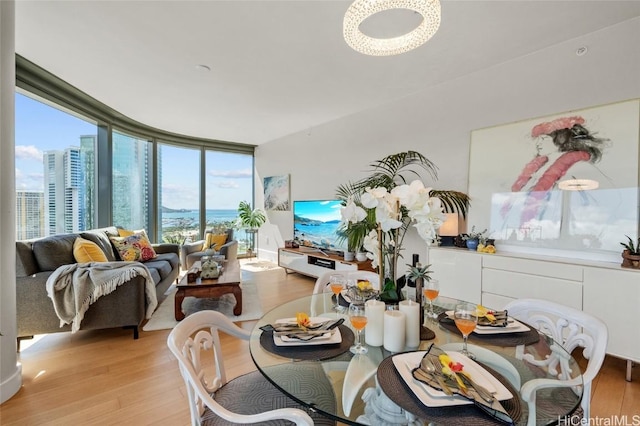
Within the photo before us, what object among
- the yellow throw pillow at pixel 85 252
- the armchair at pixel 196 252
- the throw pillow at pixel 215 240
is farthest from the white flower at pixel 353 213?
the throw pillow at pixel 215 240

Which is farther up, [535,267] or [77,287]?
[535,267]

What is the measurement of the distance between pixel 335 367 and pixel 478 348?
1.98ft

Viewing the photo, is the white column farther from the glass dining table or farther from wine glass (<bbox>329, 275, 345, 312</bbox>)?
wine glass (<bbox>329, 275, 345, 312</bbox>)

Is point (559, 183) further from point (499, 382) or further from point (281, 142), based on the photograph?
point (281, 142)

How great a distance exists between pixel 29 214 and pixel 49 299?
4.93ft

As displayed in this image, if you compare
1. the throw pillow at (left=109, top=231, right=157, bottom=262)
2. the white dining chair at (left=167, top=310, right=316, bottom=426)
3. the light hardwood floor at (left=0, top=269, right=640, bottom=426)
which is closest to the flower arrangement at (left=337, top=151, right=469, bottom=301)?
the white dining chair at (left=167, top=310, right=316, bottom=426)

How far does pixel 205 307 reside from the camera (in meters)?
3.34

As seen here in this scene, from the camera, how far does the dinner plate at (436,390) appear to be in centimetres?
75

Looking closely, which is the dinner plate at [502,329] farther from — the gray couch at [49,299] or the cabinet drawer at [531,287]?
the gray couch at [49,299]

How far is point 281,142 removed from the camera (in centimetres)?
598

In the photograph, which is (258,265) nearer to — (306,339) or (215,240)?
(215,240)

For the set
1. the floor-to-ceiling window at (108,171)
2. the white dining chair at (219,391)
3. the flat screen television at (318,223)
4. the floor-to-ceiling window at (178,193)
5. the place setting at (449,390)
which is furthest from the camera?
the floor-to-ceiling window at (178,193)

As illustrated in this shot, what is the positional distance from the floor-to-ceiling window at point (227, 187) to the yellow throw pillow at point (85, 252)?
3.25 metres

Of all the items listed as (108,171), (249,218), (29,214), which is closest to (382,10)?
(29,214)
